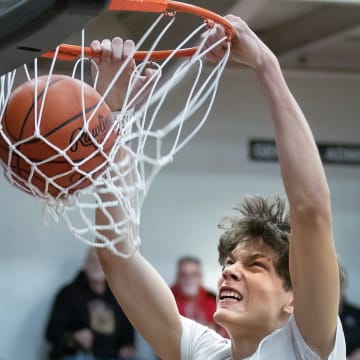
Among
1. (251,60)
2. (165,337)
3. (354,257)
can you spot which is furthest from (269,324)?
(354,257)

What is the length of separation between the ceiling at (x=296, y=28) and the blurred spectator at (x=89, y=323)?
1.42 meters

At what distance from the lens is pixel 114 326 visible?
6031 mm

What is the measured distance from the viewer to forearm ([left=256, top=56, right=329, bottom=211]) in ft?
6.57

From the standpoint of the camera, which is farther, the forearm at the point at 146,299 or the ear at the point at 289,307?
the forearm at the point at 146,299

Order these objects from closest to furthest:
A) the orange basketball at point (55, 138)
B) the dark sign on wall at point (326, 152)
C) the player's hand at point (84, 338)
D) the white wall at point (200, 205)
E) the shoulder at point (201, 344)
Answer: the orange basketball at point (55, 138), the shoulder at point (201, 344), the player's hand at point (84, 338), the white wall at point (200, 205), the dark sign on wall at point (326, 152)

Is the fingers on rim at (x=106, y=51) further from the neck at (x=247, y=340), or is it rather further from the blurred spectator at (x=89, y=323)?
the blurred spectator at (x=89, y=323)

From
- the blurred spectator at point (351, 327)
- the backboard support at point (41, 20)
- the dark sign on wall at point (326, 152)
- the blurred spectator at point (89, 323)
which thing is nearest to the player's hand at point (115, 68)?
the backboard support at point (41, 20)

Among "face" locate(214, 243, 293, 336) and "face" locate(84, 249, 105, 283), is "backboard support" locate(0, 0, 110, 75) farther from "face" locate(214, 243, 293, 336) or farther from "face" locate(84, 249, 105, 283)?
"face" locate(84, 249, 105, 283)

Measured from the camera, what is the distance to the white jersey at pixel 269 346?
82.0 inches

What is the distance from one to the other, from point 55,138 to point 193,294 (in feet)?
14.4

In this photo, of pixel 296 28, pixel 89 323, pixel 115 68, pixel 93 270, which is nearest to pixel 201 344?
pixel 115 68

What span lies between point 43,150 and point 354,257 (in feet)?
18.0

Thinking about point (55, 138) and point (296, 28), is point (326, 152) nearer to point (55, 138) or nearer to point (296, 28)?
point (296, 28)

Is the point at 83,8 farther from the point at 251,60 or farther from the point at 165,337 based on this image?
the point at 165,337
